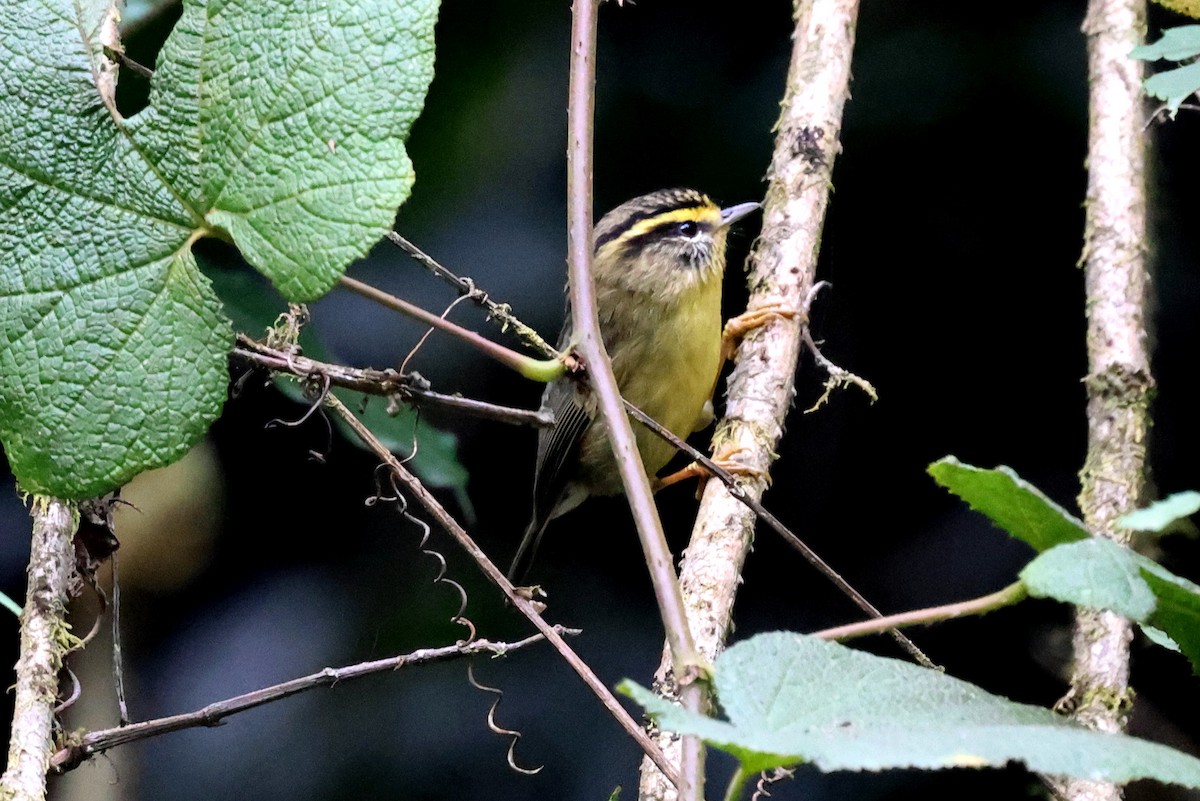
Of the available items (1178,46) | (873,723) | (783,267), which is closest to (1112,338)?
(783,267)

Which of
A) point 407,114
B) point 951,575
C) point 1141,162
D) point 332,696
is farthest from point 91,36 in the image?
point 951,575

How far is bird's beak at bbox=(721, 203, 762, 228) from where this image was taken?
11.2 feet

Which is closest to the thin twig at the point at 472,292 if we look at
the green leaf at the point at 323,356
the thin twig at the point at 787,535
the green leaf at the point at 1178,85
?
the green leaf at the point at 323,356


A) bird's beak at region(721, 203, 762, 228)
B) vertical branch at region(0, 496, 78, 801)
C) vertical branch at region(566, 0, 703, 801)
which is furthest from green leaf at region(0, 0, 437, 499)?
bird's beak at region(721, 203, 762, 228)

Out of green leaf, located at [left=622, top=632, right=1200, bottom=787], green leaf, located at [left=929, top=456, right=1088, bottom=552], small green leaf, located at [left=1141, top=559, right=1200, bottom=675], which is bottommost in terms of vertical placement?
green leaf, located at [left=622, top=632, right=1200, bottom=787]

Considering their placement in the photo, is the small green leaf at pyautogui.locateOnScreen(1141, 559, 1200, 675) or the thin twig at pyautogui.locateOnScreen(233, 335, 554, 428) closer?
the small green leaf at pyautogui.locateOnScreen(1141, 559, 1200, 675)

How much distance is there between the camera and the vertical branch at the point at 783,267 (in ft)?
7.84

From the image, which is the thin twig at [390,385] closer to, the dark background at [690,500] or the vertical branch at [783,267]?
the vertical branch at [783,267]

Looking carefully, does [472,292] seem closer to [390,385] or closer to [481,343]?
[390,385]

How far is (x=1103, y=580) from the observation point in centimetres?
94

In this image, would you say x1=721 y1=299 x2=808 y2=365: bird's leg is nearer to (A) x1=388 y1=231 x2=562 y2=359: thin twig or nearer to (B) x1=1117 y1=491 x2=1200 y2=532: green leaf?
(A) x1=388 y1=231 x2=562 y2=359: thin twig

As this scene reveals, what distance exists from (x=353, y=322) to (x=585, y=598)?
124cm

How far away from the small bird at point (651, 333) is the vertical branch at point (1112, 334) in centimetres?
99

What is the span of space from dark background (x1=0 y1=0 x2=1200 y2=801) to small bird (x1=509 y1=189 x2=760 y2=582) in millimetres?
449
